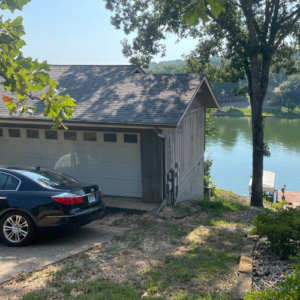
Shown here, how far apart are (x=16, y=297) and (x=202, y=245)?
355 cm

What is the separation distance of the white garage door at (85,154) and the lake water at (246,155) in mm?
23057

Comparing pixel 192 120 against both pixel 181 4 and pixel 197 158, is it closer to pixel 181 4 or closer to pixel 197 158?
pixel 197 158

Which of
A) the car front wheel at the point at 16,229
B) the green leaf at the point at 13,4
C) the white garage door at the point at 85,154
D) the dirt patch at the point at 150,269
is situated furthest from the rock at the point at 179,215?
the green leaf at the point at 13,4

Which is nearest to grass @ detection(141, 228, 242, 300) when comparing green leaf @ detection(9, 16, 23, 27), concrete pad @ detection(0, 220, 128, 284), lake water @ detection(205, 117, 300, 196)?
concrete pad @ detection(0, 220, 128, 284)

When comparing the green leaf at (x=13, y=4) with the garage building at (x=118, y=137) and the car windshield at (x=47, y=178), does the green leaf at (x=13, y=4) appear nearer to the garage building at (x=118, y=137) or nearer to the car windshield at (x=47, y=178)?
the car windshield at (x=47, y=178)

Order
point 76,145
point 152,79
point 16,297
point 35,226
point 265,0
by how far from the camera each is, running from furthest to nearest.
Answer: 1. point 265,0
2. point 152,79
3. point 76,145
4. point 35,226
5. point 16,297

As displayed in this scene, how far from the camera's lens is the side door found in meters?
6.24

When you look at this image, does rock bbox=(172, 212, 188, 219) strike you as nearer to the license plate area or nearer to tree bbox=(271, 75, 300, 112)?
the license plate area

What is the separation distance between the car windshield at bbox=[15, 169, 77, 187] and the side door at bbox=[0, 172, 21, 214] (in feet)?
0.83

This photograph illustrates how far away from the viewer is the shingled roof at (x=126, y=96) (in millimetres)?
8945

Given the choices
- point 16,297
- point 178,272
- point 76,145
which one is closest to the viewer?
point 16,297

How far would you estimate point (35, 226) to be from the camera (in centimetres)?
618

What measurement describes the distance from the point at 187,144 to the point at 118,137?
3859mm

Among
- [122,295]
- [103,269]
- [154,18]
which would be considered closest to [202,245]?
[103,269]
